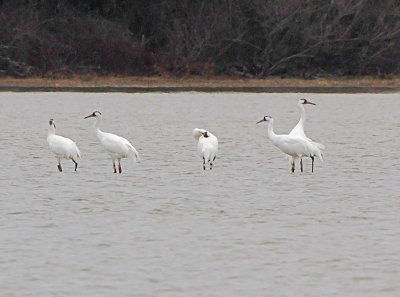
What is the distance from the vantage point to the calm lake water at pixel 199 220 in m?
7.92

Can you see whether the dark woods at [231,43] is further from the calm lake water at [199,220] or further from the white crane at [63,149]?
the white crane at [63,149]

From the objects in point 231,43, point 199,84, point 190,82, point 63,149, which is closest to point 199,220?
point 63,149

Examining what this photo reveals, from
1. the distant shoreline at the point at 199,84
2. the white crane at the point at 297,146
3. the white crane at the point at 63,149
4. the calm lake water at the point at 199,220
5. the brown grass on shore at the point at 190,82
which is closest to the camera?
the calm lake water at the point at 199,220

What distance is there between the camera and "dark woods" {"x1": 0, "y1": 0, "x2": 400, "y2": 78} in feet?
148

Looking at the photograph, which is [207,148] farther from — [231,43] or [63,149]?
[231,43]

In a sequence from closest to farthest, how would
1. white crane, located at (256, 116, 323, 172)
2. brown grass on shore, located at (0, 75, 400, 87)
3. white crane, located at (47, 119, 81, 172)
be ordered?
white crane, located at (256, 116, 323, 172) < white crane, located at (47, 119, 81, 172) < brown grass on shore, located at (0, 75, 400, 87)

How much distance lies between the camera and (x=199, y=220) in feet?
34.7

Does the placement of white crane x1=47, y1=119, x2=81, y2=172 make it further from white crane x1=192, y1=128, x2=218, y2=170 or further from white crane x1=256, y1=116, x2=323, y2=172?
white crane x1=256, y1=116, x2=323, y2=172

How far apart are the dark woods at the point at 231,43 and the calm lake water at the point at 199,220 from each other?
23.9 meters

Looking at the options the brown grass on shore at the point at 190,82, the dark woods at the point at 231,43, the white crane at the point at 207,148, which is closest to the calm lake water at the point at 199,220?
the white crane at the point at 207,148

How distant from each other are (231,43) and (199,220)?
117 ft

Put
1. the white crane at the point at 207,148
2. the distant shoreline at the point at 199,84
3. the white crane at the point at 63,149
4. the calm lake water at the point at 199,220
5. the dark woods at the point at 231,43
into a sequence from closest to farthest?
the calm lake water at the point at 199,220, the white crane at the point at 63,149, the white crane at the point at 207,148, the distant shoreline at the point at 199,84, the dark woods at the point at 231,43

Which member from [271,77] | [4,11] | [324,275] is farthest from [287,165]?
[4,11]

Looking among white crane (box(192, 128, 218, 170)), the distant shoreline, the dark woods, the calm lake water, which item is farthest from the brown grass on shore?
white crane (box(192, 128, 218, 170))
